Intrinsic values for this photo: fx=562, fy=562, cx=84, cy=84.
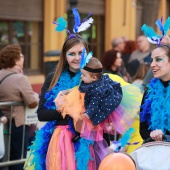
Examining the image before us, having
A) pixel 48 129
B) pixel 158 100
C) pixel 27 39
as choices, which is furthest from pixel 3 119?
pixel 27 39

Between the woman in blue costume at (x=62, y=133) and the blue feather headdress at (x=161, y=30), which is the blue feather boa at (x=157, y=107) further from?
the woman in blue costume at (x=62, y=133)

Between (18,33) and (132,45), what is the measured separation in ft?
9.50

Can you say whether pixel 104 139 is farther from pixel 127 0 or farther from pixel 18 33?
pixel 127 0

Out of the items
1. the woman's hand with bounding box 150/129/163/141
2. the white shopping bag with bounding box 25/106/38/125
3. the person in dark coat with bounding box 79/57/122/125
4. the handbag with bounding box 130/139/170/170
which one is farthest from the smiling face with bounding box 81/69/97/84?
the white shopping bag with bounding box 25/106/38/125

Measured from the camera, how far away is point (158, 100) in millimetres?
4027

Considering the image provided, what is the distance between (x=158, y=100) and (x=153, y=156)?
0.72 m

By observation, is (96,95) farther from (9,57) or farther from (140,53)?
(140,53)

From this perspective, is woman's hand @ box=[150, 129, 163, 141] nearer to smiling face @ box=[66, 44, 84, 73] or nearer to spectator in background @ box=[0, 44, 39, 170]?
smiling face @ box=[66, 44, 84, 73]

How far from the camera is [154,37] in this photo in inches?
162

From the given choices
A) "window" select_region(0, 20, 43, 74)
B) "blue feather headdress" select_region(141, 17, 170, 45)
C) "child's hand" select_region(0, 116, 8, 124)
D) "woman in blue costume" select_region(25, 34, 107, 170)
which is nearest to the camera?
"blue feather headdress" select_region(141, 17, 170, 45)

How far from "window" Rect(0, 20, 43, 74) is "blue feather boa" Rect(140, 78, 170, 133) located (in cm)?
864

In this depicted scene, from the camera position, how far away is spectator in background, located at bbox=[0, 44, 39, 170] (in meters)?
6.29

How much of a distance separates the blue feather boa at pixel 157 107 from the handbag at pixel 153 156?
48cm

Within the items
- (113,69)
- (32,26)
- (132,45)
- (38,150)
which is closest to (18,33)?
(32,26)
